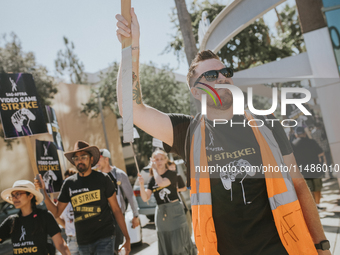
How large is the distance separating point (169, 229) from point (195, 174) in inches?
134

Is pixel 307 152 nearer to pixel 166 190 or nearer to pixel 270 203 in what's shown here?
pixel 166 190

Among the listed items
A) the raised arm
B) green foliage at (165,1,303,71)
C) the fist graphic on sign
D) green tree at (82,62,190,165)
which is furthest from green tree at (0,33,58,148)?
the raised arm

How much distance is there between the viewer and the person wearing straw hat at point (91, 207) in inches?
156

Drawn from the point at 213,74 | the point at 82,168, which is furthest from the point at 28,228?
the point at 213,74

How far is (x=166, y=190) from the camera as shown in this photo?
5.34 meters

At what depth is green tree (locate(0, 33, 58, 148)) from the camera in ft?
60.4

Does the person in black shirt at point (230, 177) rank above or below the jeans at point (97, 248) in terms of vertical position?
above

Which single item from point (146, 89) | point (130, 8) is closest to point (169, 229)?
point (130, 8)

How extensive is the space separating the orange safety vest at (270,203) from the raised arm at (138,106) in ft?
0.65

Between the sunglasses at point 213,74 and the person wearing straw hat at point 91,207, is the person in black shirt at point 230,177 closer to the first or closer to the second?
the sunglasses at point 213,74

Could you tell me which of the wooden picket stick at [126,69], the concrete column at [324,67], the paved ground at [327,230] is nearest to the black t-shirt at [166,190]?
the paved ground at [327,230]

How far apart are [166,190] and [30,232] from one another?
7.67ft

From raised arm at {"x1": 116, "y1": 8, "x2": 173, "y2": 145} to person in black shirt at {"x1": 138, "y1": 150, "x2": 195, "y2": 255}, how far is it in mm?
3209

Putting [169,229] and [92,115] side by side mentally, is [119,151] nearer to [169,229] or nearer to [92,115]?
[92,115]
